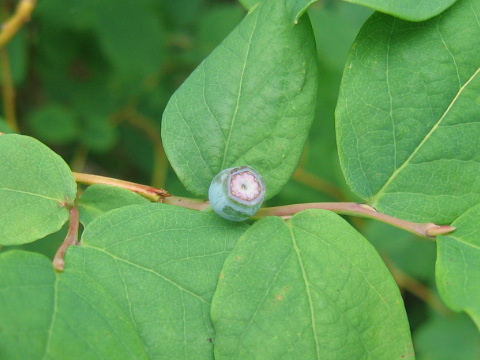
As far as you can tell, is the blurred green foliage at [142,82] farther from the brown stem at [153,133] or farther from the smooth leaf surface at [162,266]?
the smooth leaf surface at [162,266]

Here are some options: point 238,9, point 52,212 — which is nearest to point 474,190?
point 52,212

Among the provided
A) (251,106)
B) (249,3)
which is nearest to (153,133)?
(249,3)

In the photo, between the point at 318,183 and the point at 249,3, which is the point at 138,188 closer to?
the point at 249,3

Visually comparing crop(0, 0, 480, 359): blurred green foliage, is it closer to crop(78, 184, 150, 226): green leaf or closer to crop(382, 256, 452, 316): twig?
crop(382, 256, 452, 316): twig

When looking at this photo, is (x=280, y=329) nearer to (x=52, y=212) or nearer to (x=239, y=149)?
(x=239, y=149)

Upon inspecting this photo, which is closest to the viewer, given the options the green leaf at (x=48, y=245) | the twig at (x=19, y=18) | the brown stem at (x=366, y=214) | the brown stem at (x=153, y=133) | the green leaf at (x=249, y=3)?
the brown stem at (x=366, y=214)

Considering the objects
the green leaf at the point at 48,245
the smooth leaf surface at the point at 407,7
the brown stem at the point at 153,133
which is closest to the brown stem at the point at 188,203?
the smooth leaf surface at the point at 407,7
